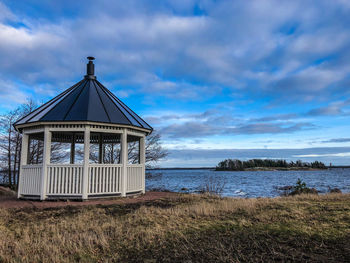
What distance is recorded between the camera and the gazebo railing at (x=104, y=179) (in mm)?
10250

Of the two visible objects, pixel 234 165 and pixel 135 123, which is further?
pixel 234 165

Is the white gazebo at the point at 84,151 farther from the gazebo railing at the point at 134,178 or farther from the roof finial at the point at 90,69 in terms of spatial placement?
the roof finial at the point at 90,69

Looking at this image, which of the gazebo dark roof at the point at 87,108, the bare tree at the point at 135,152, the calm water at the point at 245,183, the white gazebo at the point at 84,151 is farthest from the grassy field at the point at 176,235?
the bare tree at the point at 135,152

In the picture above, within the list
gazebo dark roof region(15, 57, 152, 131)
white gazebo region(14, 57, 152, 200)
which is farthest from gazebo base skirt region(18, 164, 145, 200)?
gazebo dark roof region(15, 57, 152, 131)

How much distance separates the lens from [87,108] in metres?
10.6

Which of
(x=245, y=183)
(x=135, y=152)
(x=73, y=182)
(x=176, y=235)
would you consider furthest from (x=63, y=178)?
(x=245, y=183)

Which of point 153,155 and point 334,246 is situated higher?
point 153,155

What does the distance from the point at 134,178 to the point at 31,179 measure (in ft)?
12.9

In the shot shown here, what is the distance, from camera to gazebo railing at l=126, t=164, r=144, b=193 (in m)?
11.2

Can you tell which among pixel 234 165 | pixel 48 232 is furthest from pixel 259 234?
pixel 234 165

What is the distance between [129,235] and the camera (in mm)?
5375

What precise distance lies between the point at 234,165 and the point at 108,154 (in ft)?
309

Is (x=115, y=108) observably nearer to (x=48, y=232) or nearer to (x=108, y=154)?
(x=48, y=232)

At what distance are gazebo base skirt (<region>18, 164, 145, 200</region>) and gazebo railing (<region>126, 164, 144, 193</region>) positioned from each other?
0.21ft
